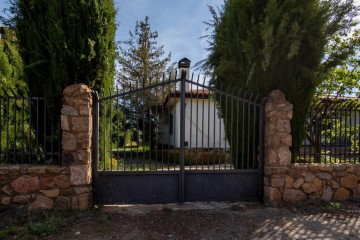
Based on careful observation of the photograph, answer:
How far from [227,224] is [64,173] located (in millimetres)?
2705

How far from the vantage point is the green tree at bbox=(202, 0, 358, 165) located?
5.68 metres

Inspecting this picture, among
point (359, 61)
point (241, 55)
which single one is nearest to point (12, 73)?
point (241, 55)

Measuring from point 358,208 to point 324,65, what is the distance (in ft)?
9.21

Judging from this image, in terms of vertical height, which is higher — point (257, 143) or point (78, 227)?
point (257, 143)

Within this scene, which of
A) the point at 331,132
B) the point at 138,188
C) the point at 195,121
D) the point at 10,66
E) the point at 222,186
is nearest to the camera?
the point at 138,188

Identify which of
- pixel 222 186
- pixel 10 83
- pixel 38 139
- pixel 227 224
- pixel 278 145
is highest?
pixel 10 83

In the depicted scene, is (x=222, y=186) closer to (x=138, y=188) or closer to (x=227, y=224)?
(x=227, y=224)

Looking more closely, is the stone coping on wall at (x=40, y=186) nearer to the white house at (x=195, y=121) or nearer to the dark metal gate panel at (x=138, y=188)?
the dark metal gate panel at (x=138, y=188)

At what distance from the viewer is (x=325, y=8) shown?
5.82 metres

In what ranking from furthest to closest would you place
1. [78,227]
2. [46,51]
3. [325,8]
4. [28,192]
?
[325,8] < [46,51] < [28,192] < [78,227]

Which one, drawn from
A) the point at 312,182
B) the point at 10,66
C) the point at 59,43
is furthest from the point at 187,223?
the point at 10,66

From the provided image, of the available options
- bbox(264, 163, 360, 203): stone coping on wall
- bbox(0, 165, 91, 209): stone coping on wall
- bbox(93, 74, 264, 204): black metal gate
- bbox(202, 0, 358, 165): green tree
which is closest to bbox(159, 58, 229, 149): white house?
bbox(93, 74, 264, 204): black metal gate

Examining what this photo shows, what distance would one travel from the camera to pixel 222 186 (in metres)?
5.79

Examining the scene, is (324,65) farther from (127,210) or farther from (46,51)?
(46,51)
